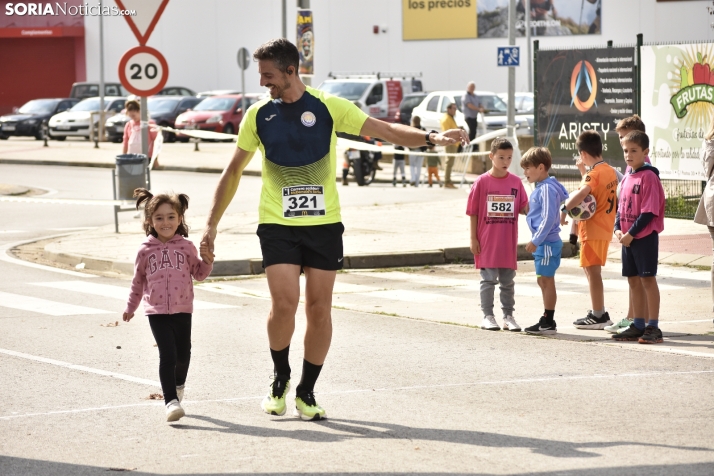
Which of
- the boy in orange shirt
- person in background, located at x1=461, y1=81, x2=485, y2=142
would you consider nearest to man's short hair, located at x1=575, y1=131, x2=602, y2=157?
the boy in orange shirt

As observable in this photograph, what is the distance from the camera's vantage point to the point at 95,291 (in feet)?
38.6

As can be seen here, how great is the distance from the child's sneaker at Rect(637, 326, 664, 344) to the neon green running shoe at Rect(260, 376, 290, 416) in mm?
3376

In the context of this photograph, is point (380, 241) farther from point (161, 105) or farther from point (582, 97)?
point (161, 105)

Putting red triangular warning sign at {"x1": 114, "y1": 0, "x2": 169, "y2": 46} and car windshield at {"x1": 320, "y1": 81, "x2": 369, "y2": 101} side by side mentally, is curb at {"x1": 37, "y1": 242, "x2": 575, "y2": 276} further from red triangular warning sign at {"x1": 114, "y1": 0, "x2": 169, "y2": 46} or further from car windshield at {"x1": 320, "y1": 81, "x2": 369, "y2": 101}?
car windshield at {"x1": 320, "y1": 81, "x2": 369, "y2": 101}

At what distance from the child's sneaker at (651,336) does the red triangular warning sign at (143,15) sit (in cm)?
667

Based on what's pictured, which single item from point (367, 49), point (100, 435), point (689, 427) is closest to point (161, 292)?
point (100, 435)

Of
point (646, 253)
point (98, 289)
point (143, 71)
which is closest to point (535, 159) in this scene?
point (646, 253)

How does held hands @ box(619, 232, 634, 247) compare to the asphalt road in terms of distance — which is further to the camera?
held hands @ box(619, 232, 634, 247)

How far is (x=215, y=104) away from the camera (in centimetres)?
4169

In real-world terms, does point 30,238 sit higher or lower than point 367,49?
lower

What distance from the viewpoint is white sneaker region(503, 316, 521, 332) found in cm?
946

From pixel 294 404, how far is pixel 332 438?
35.4 inches

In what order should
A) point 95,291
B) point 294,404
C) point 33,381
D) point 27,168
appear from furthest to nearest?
point 27,168 → point 95,291 → point 33,381 → point 294,404

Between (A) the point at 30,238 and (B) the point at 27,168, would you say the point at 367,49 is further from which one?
(A) the point at 30,238
